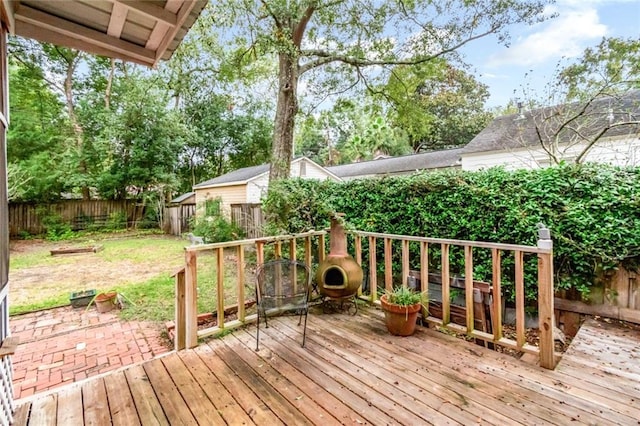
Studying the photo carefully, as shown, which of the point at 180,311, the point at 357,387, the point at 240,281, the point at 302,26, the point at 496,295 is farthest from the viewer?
the point at 302,26

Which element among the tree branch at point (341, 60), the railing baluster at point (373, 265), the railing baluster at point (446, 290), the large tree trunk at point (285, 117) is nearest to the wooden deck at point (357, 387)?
the railing baluster at point (446, 290)

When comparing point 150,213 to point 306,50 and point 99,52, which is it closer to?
point 306,50

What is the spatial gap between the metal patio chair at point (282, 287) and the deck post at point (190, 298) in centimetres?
59

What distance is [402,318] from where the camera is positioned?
3.08 metres

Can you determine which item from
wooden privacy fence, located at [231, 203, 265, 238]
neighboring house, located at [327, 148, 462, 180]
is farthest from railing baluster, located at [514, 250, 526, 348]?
neighboring house, located at [327, 148, 462, 180]

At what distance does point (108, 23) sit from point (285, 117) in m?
4.87

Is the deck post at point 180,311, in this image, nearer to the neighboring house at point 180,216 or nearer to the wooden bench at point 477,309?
the wooden bench at point 477,309

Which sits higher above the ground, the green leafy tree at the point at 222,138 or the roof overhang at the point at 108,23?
the green leafy tree at the point at 222,138

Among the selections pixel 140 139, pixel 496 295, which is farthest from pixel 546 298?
pixel 140 139

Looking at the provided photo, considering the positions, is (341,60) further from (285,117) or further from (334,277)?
(334,277)

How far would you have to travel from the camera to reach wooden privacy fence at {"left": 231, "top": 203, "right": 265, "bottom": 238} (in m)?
8.76

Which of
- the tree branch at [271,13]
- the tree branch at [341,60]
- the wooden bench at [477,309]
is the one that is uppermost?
the tree branch at [271,13]

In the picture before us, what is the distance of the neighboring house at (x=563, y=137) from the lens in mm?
5801

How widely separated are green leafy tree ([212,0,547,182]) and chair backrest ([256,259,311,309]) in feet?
13.0
